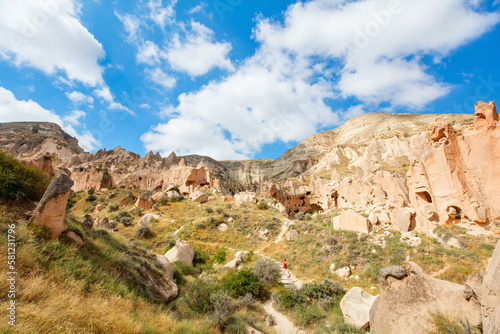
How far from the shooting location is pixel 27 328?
249 centimetres

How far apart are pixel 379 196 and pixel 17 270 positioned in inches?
948

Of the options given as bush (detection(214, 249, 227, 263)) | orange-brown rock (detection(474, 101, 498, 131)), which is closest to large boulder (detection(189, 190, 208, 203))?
bush (detection(214, 249, 227, 263))

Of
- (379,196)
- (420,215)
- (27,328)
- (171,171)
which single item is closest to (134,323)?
(27,328)

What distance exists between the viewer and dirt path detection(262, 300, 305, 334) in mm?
7512

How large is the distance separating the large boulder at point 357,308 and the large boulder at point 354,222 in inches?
356

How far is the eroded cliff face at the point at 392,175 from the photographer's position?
1165 cm

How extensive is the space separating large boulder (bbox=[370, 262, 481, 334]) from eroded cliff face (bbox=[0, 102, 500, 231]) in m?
10.5

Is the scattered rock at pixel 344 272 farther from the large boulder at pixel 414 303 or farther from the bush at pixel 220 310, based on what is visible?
the bush at pixel 220 310

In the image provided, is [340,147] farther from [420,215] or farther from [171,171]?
[420,215]

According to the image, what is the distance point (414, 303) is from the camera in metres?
4.59

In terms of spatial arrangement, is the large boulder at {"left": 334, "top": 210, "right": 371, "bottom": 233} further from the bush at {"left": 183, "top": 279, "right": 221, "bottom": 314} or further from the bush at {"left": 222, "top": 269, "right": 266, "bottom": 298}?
the bush at {"left": 183, "top": 279, "right": 221, "bottom": 314}

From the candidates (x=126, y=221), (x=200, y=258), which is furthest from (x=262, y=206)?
(x=126, y=221)

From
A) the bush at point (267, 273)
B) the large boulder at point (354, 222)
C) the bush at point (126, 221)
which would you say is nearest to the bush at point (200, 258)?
the bush at point (267, 273)

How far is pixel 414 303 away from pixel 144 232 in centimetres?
2002
